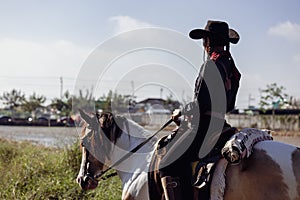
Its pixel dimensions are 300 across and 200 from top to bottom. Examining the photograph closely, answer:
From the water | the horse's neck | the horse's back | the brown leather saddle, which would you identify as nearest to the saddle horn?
the horse's neck

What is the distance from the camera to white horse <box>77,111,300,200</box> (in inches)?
183

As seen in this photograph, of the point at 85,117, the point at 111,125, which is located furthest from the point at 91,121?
the point at 111,125

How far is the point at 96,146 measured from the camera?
620cm

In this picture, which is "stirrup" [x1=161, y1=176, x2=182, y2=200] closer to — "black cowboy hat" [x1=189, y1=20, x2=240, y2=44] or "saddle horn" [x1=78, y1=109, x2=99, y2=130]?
"saddle horn" [x1=78, y1=109, x2=99, y2=130]

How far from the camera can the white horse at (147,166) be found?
4660 mm

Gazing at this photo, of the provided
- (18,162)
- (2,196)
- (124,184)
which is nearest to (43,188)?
(2,196)

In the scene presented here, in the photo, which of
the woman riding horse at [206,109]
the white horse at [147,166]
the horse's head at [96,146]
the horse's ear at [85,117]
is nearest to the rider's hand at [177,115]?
the woman riding horse at [206,109]

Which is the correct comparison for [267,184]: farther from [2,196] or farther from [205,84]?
[2,196]

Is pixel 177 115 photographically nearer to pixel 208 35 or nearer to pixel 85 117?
pixel 208 35

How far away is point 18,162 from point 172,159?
7.48m

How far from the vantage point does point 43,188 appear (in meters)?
9.19

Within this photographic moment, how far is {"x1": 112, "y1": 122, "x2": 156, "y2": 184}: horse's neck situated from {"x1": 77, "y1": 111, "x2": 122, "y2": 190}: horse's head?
3.8 inches

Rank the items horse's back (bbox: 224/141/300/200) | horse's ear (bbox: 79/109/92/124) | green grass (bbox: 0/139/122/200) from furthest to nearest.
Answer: green grass (bbox: 0/139/122/200) → horse's ear (bbox: 79/109/92/124) → horse's back (bbox: 224/141/300/200)

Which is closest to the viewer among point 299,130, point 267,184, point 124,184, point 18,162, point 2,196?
point 267,184
